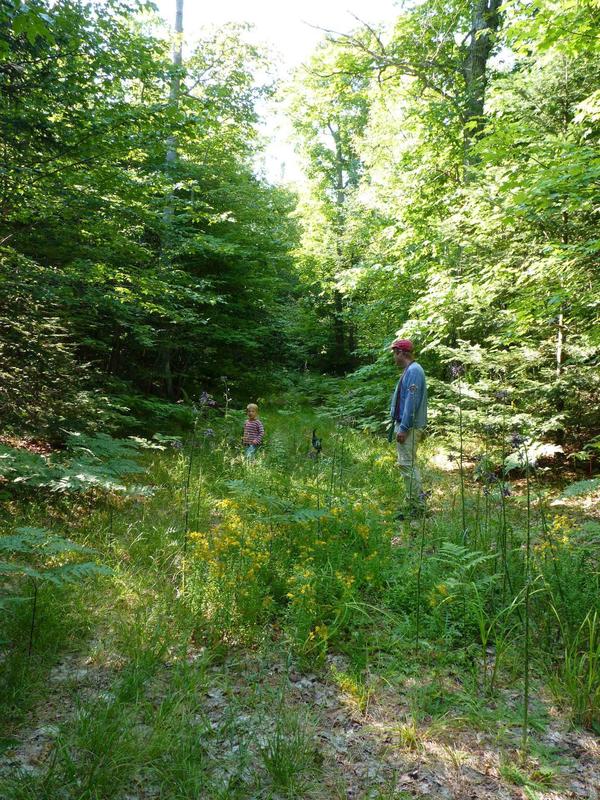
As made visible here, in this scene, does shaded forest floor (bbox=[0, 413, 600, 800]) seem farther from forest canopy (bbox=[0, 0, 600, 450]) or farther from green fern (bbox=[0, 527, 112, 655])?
forest canopy (bbox=[0, 0, 600, 450])

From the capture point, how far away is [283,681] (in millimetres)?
2859

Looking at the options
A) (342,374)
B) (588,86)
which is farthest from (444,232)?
(342,374)

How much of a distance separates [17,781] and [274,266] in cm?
1509

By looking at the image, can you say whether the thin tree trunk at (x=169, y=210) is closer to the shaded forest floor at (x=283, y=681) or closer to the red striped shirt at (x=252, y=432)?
the red striped shirt at (x=252, y=432)

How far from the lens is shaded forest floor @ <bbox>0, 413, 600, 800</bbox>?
2191 mm

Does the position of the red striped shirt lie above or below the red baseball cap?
below

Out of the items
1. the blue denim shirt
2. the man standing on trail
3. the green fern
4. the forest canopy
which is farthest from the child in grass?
the green fern

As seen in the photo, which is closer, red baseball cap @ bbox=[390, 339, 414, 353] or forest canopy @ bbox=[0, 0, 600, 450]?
forest canopy @ bbox=[0, 0, 600, 450]

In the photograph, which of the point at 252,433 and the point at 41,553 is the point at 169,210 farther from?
the point at 41,553

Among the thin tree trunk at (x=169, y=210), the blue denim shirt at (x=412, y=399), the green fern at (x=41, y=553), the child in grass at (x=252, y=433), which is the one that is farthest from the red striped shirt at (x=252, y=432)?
the green fern at (x=41, y=553)

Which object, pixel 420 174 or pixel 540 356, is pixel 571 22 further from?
pixel 420 174

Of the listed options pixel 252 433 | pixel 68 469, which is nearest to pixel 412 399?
pixel 252 433

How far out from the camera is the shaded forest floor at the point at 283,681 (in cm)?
219

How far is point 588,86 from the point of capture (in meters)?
6.62
